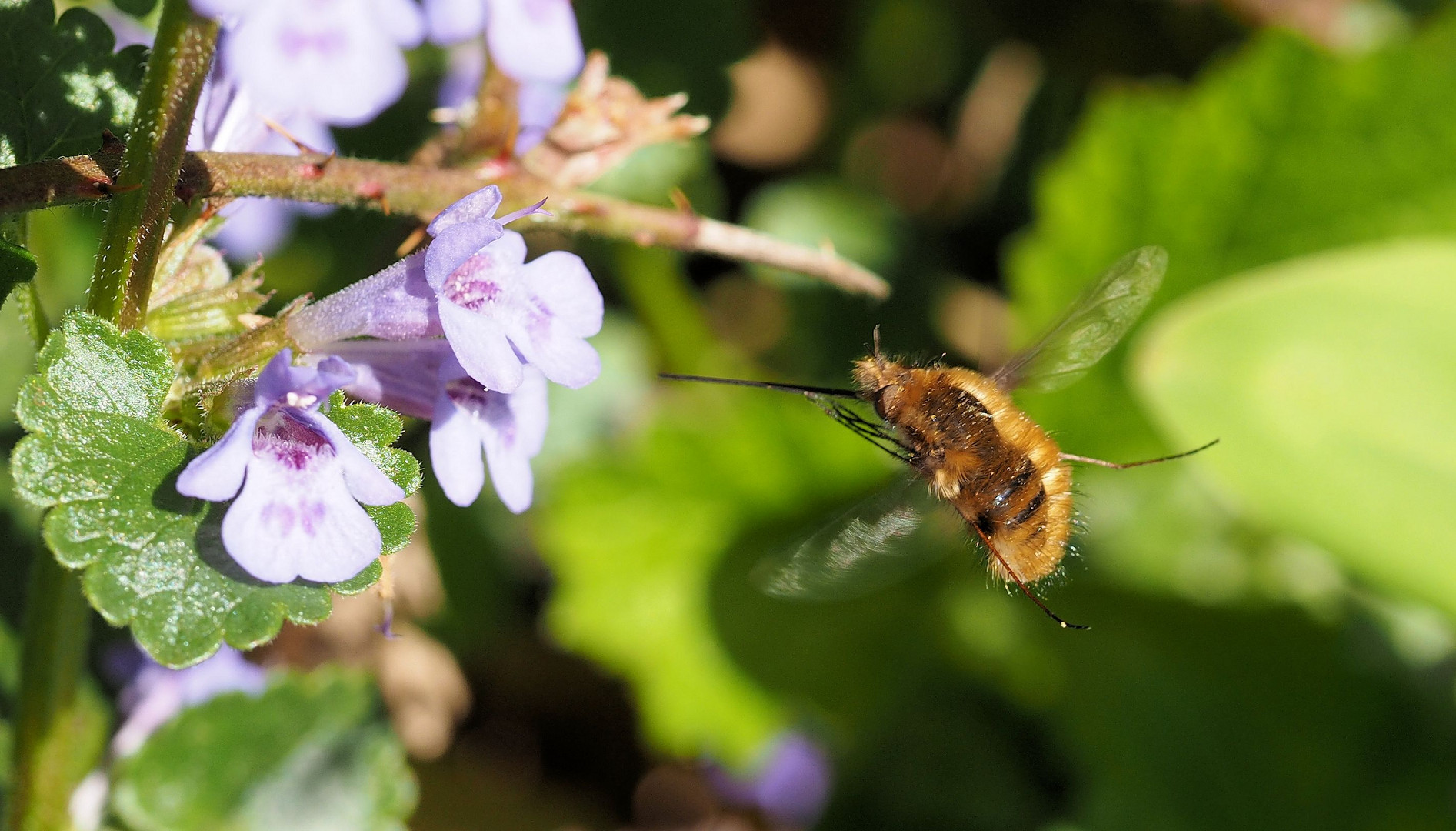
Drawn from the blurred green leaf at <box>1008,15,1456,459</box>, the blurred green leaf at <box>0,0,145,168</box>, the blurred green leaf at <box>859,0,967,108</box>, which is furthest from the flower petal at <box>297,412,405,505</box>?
the blurred green leaf at <box>859,0,967,108</box>

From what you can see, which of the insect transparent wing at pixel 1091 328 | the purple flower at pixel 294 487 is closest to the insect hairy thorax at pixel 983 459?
the insect transparent wing at pixel 1091 328

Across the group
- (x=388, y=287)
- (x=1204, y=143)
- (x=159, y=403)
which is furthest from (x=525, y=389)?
(x=1204, y=143)

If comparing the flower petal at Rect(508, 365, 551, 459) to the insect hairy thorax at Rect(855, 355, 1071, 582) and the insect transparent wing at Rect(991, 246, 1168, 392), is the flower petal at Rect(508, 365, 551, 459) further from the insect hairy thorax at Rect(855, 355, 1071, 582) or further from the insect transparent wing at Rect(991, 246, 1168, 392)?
the insect transparent wing at Rect(991, 246, 1168, 392)

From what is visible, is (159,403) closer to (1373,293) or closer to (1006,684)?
(1373,293)

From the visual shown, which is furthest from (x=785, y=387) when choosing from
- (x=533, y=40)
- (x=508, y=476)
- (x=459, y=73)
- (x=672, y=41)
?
(x=459, y=73)

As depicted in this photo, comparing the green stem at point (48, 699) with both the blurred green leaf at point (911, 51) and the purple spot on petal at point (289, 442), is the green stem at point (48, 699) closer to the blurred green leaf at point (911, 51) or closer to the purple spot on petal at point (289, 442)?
the purple spot on petal at point (289, 442)

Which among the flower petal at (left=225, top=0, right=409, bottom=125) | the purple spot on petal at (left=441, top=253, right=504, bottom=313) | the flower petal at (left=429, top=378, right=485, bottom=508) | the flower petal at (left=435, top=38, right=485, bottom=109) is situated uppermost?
the flower petal at (left=225, top=0, right=409, bottom=125)
